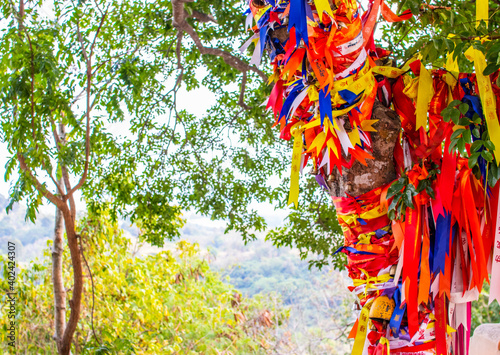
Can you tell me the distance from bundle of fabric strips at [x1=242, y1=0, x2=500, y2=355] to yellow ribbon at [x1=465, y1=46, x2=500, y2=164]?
0.03 metres

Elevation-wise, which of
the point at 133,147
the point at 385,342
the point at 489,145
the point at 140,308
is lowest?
the point at 385,342

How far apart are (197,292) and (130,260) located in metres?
1.29

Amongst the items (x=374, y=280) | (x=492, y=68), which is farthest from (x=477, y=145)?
(x=374, y=280)

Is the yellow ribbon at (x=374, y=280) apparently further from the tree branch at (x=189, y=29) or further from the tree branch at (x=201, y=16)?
the tree branch at (x=201, y=16)

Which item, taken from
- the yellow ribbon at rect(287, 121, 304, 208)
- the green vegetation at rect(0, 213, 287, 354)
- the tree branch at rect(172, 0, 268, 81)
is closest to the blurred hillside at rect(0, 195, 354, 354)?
the green vegetation at rect(0, 213, 287, 354)

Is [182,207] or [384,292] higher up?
[182,207]

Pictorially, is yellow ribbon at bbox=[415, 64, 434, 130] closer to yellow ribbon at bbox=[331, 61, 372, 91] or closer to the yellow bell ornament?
yellow ribbon at bbox=[331, 61, 372, 91]

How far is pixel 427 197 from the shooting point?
2.74ft

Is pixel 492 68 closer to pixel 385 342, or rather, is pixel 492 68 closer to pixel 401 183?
pixel 401 183

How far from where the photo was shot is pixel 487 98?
28.5 inches

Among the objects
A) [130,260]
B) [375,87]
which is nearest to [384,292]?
[375,87]

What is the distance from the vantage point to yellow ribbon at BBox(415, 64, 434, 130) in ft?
2.68

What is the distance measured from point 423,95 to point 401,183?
0.17 meters

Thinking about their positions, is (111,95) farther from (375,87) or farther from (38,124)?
(375,87)
